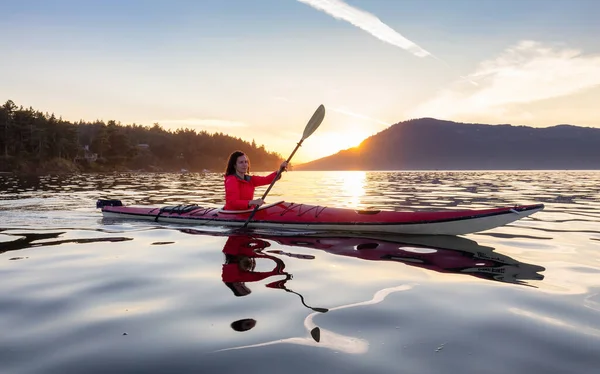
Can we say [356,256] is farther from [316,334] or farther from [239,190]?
[239,190]

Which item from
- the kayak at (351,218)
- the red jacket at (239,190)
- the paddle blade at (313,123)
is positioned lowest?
the kayak at (351,218)

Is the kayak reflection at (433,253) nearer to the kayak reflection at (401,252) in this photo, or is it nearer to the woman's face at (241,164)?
the kayak reflection at (401,252)

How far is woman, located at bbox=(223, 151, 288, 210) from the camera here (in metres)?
9.04

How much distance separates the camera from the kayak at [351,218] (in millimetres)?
7480

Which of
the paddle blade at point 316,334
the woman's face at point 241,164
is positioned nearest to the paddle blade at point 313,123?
A: the woman's face at point 241,164

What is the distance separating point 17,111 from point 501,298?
75.0 metres

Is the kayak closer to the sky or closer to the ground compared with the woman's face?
closer to the ground

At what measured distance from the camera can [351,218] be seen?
329 inches

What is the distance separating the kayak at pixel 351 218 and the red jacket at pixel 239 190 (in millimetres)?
159

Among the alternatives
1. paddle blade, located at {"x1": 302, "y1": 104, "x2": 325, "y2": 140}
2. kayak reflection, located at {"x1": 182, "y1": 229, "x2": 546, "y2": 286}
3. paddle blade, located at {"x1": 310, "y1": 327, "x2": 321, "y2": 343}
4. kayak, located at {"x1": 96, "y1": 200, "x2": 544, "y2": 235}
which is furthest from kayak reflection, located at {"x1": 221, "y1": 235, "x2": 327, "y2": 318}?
paddle blade, located at {"x1": 302, "y1": 104, "x2": 325, "y2": 140}

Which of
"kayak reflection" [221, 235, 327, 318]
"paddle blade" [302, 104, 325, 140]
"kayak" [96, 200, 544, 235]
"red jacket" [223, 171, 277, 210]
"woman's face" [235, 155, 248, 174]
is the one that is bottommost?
"kayak reflection" [221, 235, 327, 318]

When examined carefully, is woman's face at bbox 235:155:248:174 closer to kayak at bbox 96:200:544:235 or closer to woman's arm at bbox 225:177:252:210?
woman's arm at bbox 225:177:252:210

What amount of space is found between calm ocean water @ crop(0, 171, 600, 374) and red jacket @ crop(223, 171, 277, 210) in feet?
6.29

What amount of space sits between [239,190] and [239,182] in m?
0.21
